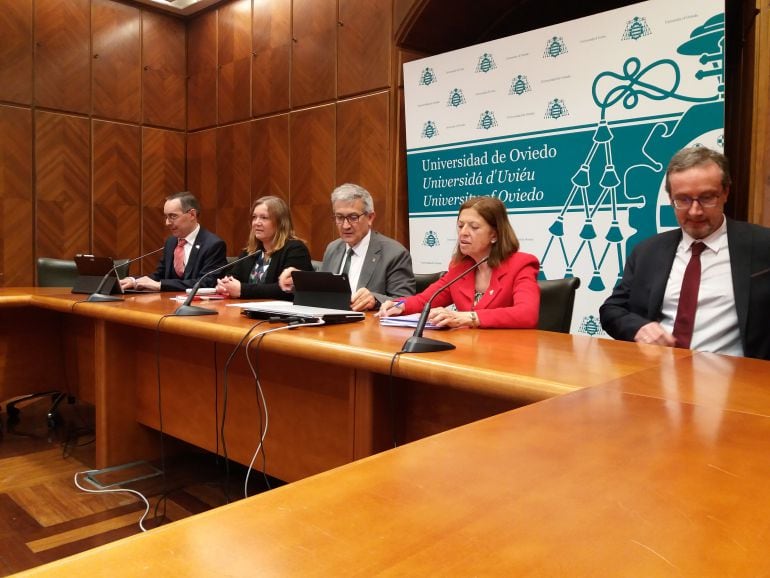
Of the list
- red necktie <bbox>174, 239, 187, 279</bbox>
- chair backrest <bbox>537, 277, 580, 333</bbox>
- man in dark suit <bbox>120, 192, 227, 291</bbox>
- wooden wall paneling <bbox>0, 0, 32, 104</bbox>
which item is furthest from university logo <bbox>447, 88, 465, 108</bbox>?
wooden wall paneling <bbox>0, 0, 32, 104</bbox>

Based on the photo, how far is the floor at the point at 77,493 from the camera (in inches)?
83.0

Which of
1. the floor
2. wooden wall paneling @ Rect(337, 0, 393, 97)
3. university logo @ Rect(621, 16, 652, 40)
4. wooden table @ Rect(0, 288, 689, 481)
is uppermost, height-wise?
wooden wall paneling @ Rect(337, 0, 393, 97)

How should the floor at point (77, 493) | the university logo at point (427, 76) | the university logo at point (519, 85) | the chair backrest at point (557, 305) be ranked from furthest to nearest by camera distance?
the university logo at point (427, 76), the university logo at point (519, 85), the chair backrest at point (557, 305), the floor at point (77, 493)

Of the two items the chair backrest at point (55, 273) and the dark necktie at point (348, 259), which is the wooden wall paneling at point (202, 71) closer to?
the chair backrest at point (55, 273)

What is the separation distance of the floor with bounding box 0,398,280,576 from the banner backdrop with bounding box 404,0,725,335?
2060mm

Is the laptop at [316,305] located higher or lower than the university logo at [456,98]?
lower

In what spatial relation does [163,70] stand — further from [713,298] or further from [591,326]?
[713,298]

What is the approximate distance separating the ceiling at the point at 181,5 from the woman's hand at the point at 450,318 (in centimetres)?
505

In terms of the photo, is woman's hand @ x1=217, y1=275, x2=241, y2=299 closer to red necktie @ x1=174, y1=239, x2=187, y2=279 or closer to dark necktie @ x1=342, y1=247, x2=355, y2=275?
dark necktie @ x1=342, y1=247, x2=355, y2=275

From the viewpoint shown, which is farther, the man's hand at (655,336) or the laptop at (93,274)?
the laptop at (93,274)

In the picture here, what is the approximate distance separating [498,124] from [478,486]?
3.50 m

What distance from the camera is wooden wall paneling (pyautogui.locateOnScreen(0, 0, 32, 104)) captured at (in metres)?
5.10

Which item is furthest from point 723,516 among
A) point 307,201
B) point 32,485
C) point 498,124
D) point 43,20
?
point 43,20

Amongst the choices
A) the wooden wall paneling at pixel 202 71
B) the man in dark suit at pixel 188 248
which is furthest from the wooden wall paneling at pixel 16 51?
the man in dark suit at pixel 188 248
